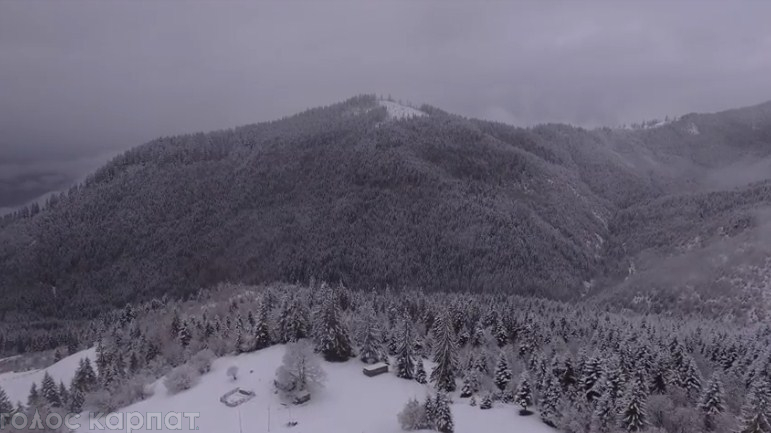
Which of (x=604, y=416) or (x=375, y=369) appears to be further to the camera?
(x=375, y=369)

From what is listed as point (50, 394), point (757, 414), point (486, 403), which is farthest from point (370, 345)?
point (50, 394)

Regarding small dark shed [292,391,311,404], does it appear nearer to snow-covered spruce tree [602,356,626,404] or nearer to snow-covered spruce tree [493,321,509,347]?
snow-covered spruce tree [493,321,509,347]

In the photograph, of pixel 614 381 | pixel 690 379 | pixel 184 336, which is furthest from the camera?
pixel 184 336

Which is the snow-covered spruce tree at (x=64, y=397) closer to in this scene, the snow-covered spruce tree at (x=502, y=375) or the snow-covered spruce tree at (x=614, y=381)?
the snow-covered spruce tree at (x=502, y=375)

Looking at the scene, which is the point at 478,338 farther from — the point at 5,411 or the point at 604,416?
the point at 5,411

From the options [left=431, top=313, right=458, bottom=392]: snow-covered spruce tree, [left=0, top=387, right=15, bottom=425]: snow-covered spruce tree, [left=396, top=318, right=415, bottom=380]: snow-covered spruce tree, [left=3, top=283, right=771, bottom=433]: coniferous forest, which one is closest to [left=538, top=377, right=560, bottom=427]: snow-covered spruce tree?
[left=3, top=283, right=771, bottom=433]: coniferous forest

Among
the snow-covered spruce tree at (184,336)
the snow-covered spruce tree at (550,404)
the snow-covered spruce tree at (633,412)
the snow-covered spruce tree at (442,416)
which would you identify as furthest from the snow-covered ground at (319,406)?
the snow-covered spruce tree at (184,336)
